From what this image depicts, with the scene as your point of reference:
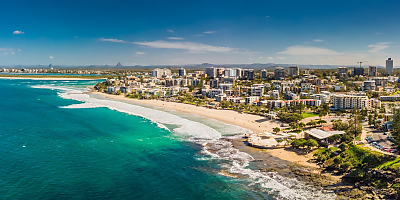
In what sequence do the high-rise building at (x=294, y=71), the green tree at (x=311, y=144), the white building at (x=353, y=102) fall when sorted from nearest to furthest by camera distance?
the green tree at (x=311, y=144)
the white building at (x=353, y=102)
the high-rise building at (x=294, y=71)

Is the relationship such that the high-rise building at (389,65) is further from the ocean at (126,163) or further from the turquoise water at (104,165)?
the turquoise water at (104,165)

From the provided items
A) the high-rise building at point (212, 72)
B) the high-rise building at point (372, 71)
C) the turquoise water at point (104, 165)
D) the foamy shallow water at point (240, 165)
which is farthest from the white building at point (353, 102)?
the high-rise building at point (212, 72)

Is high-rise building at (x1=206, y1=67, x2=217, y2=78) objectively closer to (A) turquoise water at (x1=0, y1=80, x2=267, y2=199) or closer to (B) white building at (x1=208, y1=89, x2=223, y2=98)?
(B) white building at (x1=208, y1=89, x2=223, y2=98)

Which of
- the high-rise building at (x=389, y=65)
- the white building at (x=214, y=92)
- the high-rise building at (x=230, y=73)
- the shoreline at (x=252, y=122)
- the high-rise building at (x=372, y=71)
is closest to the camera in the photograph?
the shoreline at (x=252, y=122)

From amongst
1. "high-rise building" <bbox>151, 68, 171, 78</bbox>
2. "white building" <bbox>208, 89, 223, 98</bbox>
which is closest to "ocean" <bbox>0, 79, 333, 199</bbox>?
"white building" <bbox>208, 89, 223, 98</bbox>

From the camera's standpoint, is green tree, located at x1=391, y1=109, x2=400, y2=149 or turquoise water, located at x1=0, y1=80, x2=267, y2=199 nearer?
turquoise water, located at x1=0, y1=80, x2=267, y2=199

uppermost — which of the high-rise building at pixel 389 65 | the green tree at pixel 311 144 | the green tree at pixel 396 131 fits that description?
the high-rise building at pixel 389 65

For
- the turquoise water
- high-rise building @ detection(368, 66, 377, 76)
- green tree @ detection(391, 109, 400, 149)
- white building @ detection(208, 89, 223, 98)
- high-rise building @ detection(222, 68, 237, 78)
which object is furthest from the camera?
high-rise building @ detection(222, 68, 237, 78)

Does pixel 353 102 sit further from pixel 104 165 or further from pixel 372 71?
pixel 372 71
